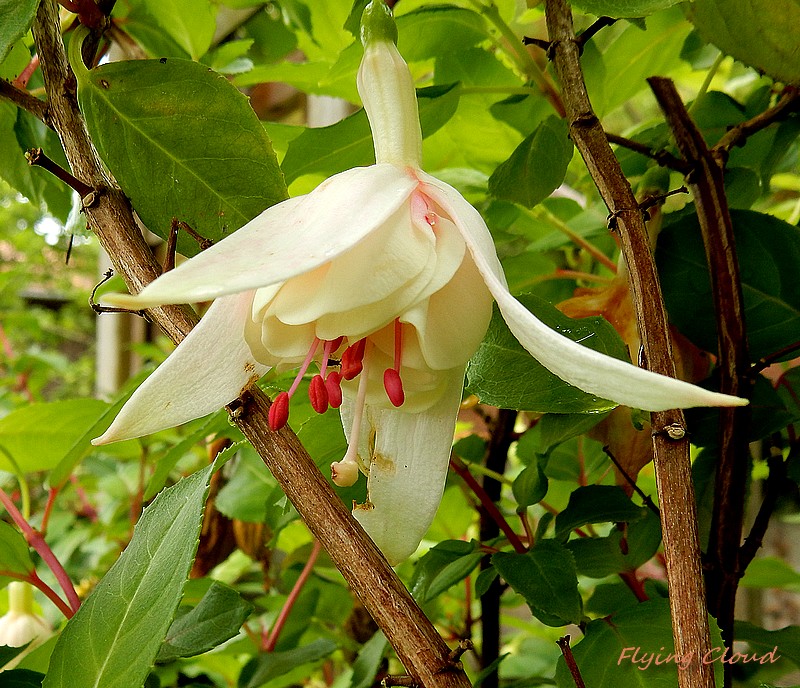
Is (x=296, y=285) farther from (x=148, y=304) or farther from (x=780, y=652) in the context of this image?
(x=780, y=652)

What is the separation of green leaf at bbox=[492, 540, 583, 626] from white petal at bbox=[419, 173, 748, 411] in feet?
0.57

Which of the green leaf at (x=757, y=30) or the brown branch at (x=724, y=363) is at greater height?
the green leaf at (x=757, y=30)

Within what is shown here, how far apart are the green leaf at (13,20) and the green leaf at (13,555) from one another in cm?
29

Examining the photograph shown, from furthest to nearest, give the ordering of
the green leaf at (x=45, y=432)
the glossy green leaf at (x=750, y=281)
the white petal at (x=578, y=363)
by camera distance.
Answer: the green leaf at (x=45, y=432)
the glossy green leaf at (x=750, y=281)
the white petal at (x=578, y=363)

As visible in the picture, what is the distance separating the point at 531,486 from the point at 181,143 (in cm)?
26

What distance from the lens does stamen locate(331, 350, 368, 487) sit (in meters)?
0.25

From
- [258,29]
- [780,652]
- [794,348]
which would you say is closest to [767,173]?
[794,348]

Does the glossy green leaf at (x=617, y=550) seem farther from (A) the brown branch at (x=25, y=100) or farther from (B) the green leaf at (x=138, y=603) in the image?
(A) the brown branch at (x=25, y=100)

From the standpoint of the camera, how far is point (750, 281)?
39 centimetres

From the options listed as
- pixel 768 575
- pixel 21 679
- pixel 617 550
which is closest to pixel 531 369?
pixel 617 550

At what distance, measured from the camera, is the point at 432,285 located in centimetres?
23

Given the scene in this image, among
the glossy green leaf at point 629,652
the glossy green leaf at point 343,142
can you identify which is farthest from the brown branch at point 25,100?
the glossy green leaf at point 629,652

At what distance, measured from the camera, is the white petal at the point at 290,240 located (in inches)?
7.5

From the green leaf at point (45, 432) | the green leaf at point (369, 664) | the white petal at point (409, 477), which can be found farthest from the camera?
the green leaf at point (45, 432)
